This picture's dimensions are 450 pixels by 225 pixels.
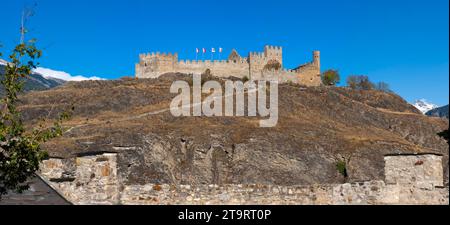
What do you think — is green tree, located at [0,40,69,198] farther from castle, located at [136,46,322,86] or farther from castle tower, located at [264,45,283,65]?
castle tower, located at [264,45,283,65]

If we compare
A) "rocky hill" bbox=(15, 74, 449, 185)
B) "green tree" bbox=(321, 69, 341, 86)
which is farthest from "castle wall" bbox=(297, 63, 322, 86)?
"rocky hill" bbox=(15, 74, 449, 185)

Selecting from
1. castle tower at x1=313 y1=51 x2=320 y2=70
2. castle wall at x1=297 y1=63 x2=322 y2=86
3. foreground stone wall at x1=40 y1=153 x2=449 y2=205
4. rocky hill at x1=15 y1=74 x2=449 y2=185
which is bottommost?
foreground stone wall at x1=40 y1=153 x2=449 y2=205

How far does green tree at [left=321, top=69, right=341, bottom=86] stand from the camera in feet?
468

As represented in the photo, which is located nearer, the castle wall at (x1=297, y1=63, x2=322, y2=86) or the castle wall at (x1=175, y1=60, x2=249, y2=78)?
the castle wall at (x1=175, y1=60, x2=249, y2=78)

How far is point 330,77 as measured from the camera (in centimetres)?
14288

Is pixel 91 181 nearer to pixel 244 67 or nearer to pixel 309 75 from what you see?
pixel 244 67

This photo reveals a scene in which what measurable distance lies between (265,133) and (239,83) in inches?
1302

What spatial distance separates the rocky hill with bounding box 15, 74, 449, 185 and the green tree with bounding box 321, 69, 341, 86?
111 feet

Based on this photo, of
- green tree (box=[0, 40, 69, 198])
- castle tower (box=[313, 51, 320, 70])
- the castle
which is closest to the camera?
green tree (box=[0, 40, 69, 198])

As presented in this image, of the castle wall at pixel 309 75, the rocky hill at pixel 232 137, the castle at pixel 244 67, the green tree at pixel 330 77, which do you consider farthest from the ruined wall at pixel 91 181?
the green tree at pixel 330 77

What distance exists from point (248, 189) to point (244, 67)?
11143 centimetres

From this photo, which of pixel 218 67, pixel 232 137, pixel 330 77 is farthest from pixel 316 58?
pixel 232 137

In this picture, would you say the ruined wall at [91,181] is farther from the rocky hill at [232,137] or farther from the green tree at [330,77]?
the green tree at [330,77]
